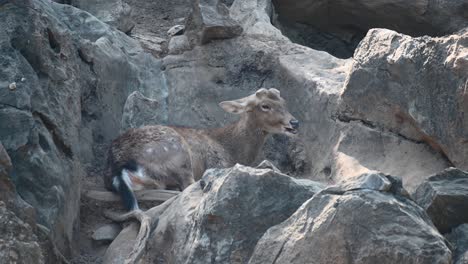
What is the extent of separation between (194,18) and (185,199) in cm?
459

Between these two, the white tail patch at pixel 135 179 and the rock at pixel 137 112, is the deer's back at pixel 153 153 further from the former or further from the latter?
the rock at pixel 137 112

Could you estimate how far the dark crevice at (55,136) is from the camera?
7.62 metres

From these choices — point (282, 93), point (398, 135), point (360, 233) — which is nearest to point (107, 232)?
point (398, 135)

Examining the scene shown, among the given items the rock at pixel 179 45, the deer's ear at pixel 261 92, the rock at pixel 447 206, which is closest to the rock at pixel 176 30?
the rock at pixel 179 45

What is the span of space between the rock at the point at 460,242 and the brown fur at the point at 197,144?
3420 millimetres

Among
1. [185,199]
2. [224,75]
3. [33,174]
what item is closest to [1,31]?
[33,174]

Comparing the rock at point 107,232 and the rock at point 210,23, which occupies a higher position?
the rock at point 210,23

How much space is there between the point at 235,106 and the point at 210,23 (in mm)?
1121

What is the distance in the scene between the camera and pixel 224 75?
1099cm

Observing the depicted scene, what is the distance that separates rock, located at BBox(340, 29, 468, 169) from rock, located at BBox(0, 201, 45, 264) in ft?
11.6

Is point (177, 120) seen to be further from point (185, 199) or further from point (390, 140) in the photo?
point (185, 199)

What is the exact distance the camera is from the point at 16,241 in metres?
5.98

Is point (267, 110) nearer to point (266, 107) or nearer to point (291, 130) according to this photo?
point (266, 107)

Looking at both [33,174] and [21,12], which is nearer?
[33,174]
